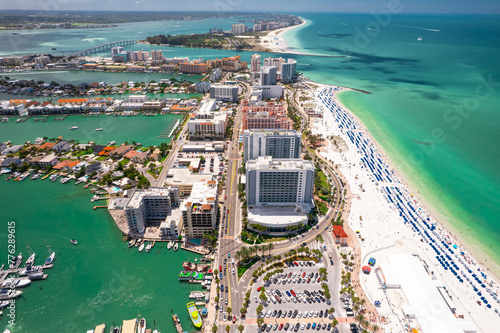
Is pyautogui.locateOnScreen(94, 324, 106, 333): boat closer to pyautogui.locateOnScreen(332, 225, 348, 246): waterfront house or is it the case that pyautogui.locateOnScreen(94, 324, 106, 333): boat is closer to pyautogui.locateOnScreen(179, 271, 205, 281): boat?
pyautogui.locateOnScreen(179, 271, 205, 281): boat

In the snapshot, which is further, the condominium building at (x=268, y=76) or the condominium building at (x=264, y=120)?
the condominium building at (x=268, y=76)

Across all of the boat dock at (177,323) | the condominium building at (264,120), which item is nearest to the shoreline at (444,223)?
the condominium building at (264,120)

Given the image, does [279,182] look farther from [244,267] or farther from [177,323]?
[177,323]

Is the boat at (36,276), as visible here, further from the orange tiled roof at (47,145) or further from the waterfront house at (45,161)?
the orange tiled roof at (47,145)

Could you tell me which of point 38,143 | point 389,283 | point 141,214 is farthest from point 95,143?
point 389,283

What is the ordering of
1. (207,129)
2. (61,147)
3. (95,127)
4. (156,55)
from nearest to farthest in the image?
1. (61,147)
2. (207,129)
3. (95,127)
4. (156,55)

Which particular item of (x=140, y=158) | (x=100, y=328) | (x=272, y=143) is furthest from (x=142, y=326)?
(x=140, y=158)
